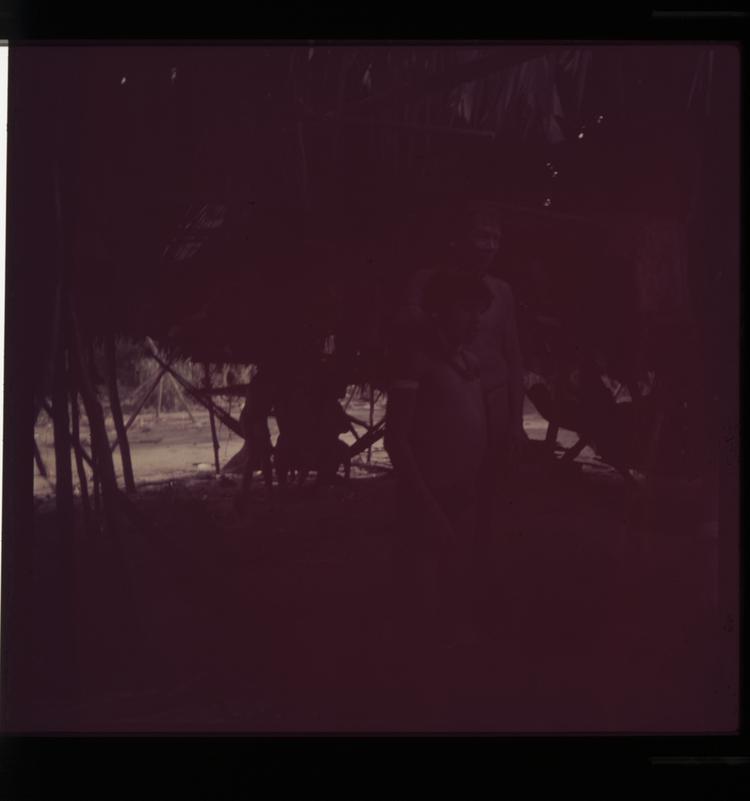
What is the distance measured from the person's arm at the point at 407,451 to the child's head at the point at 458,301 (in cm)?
19

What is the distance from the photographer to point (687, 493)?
238 cm

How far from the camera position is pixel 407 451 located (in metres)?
2.39

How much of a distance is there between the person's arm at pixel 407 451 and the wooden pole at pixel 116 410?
0.72 metres

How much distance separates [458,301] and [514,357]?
22 centimetres

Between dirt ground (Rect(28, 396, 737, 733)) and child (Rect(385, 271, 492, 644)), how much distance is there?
2.8 inches

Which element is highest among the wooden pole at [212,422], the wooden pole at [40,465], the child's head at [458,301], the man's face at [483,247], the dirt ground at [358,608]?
the man's face at [483,247]

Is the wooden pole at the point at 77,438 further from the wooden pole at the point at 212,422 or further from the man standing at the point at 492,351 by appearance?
the man standing at the point at 492,351

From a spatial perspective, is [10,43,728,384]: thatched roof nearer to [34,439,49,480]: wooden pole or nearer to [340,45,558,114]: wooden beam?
[340,45,558,114]: wooden beam

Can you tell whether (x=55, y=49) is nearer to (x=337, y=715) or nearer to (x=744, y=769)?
(x=337, y=715)

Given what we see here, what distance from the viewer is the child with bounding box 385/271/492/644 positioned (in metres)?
2.37

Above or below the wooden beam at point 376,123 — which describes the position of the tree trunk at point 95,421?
below

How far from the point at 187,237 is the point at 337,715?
139 centimetres

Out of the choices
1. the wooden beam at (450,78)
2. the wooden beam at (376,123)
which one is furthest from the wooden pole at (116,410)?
the wooden beam at (450,78)

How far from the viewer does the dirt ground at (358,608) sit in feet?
7.76
